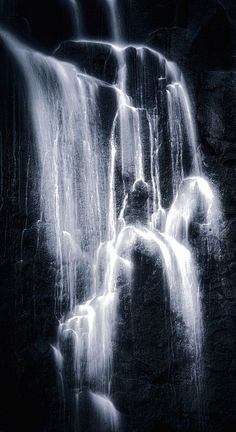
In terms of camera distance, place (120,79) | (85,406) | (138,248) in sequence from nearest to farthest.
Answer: (85,406) < (138,248) < (120,79)

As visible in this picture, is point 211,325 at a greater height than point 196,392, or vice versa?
point 211,325

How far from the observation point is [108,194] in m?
8.28

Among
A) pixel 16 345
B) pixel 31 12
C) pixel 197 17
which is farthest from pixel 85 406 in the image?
pixel 197 17

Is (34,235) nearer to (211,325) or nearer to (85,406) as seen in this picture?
(85,406)

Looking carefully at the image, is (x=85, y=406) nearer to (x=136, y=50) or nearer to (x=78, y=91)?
(x=78, y=91)

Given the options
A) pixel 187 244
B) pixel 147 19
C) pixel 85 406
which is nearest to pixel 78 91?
pixel 147 19

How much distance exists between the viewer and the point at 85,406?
293 inches

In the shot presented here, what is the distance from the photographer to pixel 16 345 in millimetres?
7465

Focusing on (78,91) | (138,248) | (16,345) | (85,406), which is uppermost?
(78,91)

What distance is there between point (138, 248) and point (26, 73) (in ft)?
13.1

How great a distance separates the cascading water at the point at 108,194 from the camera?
7656 mm

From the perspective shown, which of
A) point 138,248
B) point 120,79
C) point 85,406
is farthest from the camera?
point 120,79

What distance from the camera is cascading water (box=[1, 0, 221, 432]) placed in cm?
766

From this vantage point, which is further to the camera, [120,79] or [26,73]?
[120,79]
